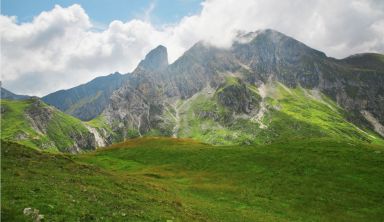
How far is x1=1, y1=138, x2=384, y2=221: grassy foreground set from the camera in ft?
97.1

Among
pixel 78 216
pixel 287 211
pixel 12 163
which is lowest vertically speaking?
pixel 287 211

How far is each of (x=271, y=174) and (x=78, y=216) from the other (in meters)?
41.6

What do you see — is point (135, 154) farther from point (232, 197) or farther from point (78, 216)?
point (78, 216)

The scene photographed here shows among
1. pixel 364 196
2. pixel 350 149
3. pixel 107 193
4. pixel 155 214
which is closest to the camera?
A: pixel 155 214

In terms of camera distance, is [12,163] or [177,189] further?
[177,189]

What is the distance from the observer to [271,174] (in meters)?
60.2

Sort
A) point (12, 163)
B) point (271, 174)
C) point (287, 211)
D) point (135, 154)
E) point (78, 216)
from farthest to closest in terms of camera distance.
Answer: point (135, 154)
point (271, 174)
point (287, 211)
point (12, 163)
point (78, 216)

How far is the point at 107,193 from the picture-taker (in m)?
35.4

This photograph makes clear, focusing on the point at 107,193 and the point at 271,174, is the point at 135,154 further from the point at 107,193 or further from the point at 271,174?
the point at 107,193

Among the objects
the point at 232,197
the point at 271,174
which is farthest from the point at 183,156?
the point at 232,197

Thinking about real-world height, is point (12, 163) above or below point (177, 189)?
above

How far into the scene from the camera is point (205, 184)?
189 ft

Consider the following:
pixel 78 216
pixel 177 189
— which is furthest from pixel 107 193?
pixel 177 189

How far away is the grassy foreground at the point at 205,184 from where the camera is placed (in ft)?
97.1
